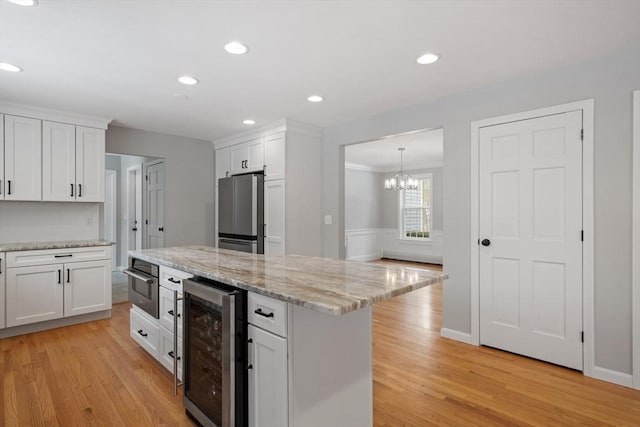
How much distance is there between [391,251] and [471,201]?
19.1 ft

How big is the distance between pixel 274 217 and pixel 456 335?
8.14 ft

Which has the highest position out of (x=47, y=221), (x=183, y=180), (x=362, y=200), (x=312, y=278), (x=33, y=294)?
(x=183, y=180)

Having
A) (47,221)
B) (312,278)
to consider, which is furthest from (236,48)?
(47,221)

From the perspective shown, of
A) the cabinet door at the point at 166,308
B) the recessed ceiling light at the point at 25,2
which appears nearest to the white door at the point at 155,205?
the cabinet door at the point at 166,308

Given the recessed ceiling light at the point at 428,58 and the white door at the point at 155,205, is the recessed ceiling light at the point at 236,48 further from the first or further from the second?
the white door at the point at 155,205

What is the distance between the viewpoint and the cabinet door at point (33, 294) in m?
3.40

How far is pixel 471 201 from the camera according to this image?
3.23m

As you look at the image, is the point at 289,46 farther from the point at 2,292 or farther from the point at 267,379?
the point at 2,292

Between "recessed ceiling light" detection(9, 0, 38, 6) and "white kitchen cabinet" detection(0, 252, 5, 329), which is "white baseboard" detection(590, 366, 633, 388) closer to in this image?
"recessed ceiling light" detection(9, 0, 38, 6)

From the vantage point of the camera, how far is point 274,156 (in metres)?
4.45

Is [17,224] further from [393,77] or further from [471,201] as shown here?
[471,201]

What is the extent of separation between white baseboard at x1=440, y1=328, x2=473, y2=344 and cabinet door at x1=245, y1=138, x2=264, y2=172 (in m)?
2.95

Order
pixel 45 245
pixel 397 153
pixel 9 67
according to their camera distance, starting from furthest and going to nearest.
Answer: pixel 397 153 < pixel 45 245 < pixel 9 67

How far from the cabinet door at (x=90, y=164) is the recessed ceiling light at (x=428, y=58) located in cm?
374
